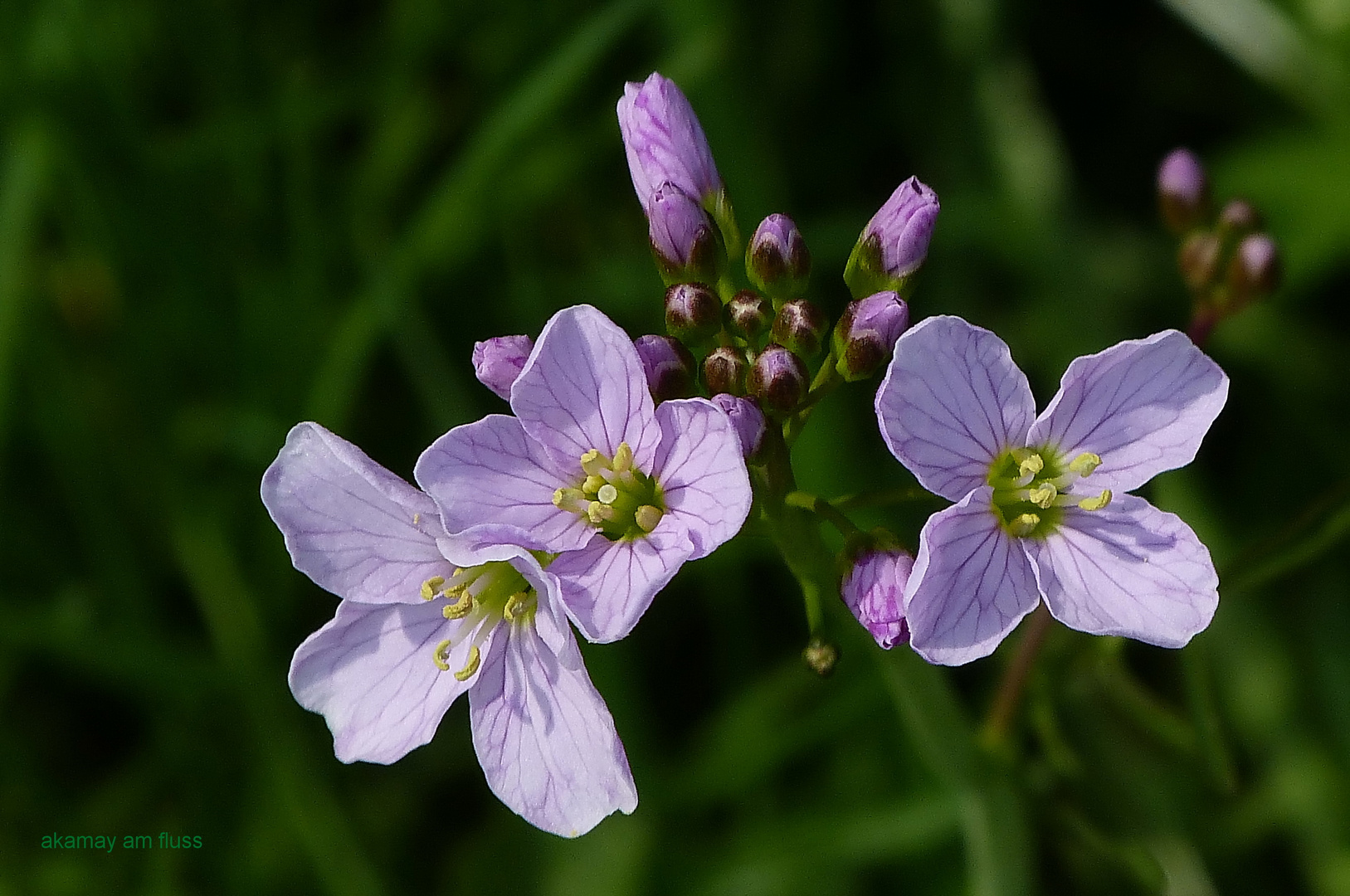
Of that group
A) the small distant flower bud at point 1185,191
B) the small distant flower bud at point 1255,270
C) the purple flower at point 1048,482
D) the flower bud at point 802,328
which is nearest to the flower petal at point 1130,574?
the purple flower at point 1048,482

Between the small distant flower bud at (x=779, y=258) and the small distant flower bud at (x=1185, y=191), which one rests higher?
the small distant flower bud at (x=779, y=258)

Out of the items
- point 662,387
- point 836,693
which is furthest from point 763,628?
point 662,387

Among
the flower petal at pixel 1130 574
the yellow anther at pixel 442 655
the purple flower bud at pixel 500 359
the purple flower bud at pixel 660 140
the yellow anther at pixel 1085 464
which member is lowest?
the flower petal at pixel 1130 574

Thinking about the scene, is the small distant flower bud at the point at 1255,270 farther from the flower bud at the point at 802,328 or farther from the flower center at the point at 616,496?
the flower center at the point at 616,496

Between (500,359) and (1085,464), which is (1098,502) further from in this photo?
(500,359)

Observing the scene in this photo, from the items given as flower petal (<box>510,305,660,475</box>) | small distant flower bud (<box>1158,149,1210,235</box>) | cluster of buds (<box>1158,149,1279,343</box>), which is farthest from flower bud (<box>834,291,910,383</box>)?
small distant flower bud (<box>1158,149,1210,235</box>)

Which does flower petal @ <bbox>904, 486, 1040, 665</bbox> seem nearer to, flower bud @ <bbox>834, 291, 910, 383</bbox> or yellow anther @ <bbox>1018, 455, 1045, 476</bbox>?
yellow anther @ <bbox>1018, 455, 1045, 476</bbox>

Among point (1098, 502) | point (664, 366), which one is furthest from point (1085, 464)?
point (664, 366)
